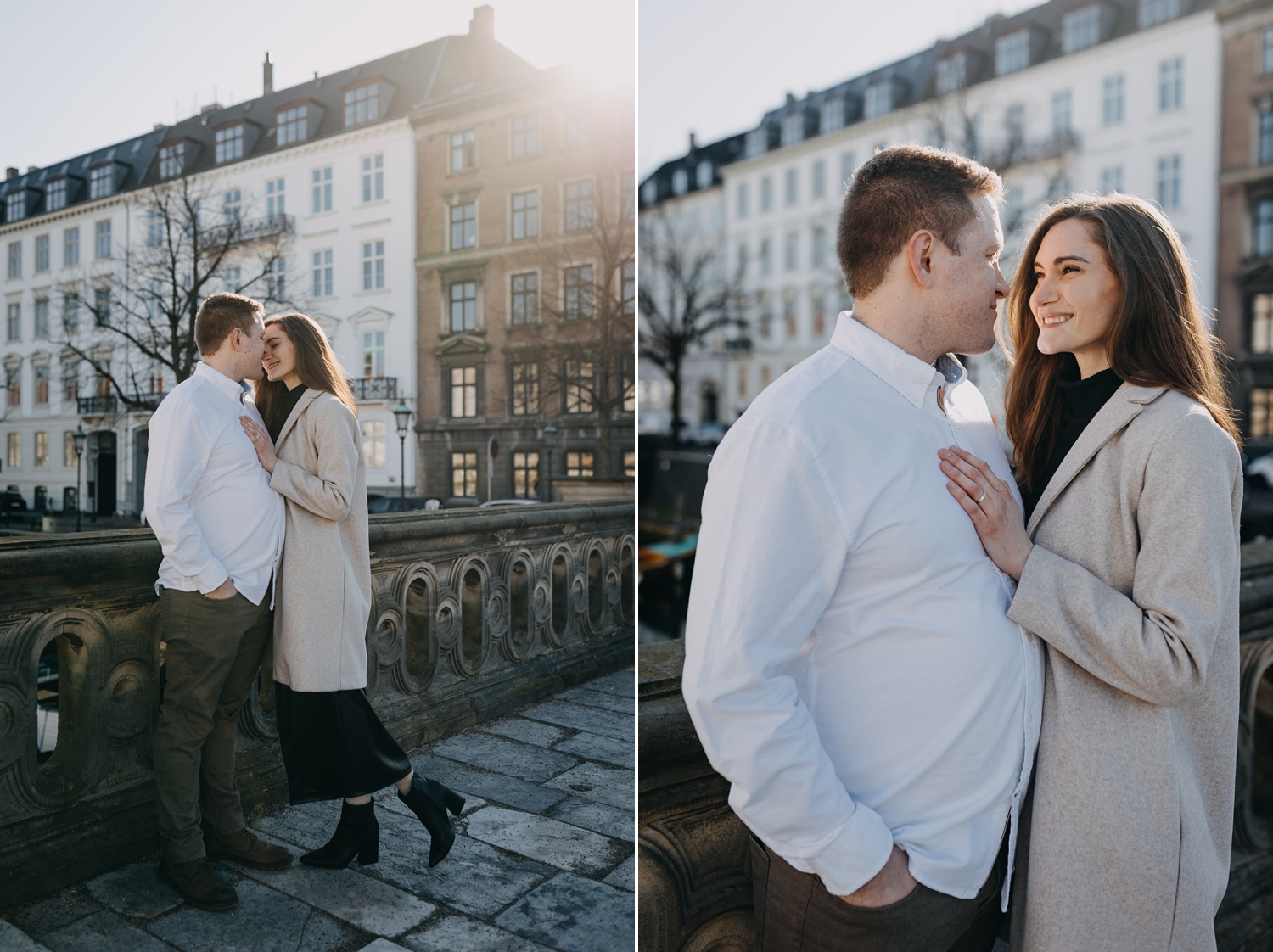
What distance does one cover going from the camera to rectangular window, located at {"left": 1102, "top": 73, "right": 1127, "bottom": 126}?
23484mm

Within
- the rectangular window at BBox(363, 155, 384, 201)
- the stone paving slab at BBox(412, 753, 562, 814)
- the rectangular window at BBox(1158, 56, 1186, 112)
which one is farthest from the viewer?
the rectangular window at BBox(1158, 56, 1186, 112)

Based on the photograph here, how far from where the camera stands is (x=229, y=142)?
218 cm

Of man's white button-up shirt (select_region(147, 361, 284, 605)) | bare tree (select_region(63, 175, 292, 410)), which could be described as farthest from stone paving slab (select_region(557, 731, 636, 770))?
bare tree (select_region(63, 175, 292, 410))

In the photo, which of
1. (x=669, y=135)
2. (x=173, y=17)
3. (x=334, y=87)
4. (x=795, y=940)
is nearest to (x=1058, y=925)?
(x=795, y=940)

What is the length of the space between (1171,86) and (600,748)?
25.6 metres

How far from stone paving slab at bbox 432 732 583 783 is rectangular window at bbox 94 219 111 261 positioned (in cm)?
143

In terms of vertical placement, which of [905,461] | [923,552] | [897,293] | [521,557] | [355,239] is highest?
[355,239]

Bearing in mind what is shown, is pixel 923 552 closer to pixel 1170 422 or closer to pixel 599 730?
pixel 1170 422

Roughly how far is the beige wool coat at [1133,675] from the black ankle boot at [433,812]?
135cm

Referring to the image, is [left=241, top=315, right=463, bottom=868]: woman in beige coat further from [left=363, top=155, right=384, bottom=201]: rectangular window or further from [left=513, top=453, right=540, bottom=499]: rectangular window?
[left=513, top=453, right=540, bottom=499]: rectangular window

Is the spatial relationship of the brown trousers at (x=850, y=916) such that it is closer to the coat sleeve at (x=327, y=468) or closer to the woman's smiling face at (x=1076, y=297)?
the woman's smiling face at (x=1076, y=297)

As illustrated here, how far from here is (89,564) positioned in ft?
6.44

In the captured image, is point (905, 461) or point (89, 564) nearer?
point (905, 461)

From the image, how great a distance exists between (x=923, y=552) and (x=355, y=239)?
1.60 metres
